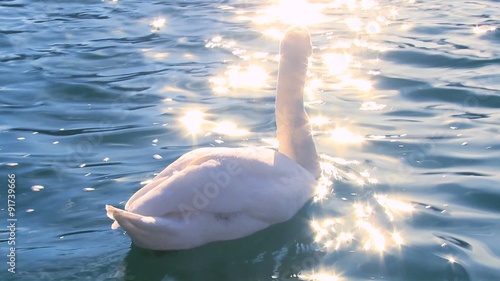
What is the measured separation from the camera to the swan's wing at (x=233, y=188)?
20.6 feet

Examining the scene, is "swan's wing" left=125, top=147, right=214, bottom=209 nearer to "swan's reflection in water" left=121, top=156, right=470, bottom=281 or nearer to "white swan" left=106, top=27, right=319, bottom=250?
"white swan" left=106, top=27, right=319, bottom=250

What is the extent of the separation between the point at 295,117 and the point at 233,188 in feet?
4.75

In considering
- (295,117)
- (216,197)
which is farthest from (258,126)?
(216,197)

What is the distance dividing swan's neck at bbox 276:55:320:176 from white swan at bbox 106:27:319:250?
0.20 metres

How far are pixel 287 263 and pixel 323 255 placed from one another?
0.91 feet

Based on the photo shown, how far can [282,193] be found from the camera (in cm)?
690

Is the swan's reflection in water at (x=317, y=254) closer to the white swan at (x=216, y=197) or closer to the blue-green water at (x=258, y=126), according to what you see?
the blue-green water at (x=258, y=126)

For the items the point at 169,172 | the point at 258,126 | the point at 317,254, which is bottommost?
→ the point at 317,254

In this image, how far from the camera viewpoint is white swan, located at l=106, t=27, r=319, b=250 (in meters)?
6.22

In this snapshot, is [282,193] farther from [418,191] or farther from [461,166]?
[461,166]

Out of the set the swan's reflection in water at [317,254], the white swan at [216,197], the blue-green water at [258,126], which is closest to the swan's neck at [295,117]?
the white swan at [216,197]

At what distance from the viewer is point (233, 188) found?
21.6 feet

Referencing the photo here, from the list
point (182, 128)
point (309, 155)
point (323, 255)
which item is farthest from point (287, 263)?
point (182, 128)

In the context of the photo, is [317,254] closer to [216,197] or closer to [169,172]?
[216,197]
